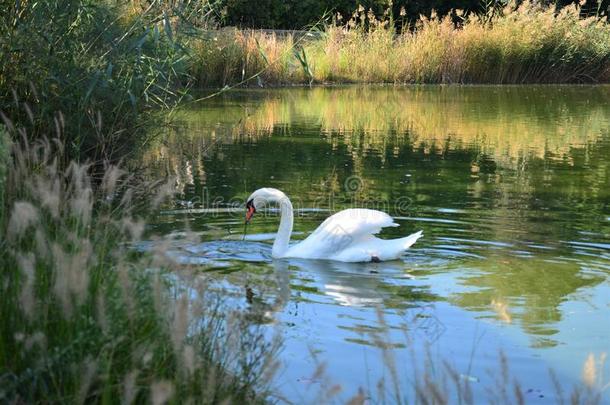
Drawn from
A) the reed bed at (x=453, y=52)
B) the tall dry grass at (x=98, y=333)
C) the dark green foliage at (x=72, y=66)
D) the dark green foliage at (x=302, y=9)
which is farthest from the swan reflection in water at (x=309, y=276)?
the dark green foliage at (x=302, y=9)

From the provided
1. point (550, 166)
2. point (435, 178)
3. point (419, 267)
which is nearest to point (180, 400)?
point (419, 267)

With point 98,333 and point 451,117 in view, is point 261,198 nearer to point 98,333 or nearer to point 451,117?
point 98,333

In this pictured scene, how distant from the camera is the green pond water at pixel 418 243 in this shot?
209 inches

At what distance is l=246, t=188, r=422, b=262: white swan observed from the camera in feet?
25.8

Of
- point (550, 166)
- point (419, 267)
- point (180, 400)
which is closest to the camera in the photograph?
point (180, 400)

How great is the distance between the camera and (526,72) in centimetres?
2975

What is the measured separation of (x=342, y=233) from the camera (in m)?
7.85

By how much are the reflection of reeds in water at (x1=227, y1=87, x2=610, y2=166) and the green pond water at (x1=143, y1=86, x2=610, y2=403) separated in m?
0.09

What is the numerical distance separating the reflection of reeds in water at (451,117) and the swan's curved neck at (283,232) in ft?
19.1

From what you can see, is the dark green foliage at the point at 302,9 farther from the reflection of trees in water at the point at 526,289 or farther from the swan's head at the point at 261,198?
the reflection of trees in water at the point at 526,289

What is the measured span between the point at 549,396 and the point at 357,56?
23734 mm

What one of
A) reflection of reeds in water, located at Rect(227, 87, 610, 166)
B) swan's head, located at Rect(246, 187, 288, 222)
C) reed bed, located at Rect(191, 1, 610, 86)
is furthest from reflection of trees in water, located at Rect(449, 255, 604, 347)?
reed bed, located at Rect(191, 1, 610, 86)

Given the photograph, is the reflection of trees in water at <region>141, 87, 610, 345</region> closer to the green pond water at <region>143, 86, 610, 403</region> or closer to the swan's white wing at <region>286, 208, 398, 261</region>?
the green pond water at <region>143, 86, 610, 403</region>

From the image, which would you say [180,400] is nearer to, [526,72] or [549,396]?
[549,396]
